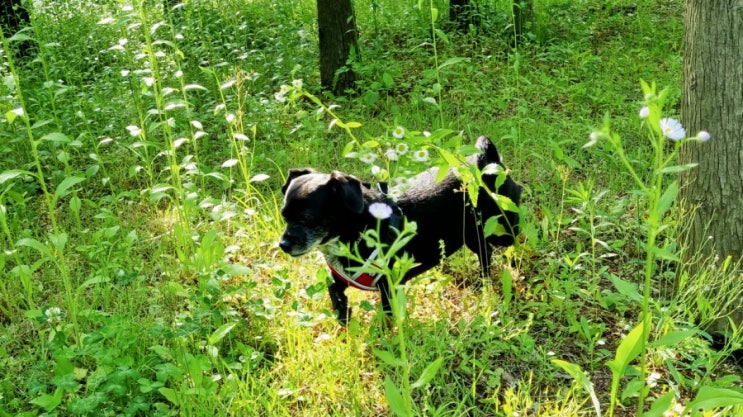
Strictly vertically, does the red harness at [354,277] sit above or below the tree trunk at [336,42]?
below

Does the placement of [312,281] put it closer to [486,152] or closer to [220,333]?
[220,333]

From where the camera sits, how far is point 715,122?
304 centimetres

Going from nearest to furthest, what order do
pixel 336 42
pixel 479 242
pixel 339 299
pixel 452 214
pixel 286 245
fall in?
pixel 286 245 < pixel 339 299 < pixel 452 214 < pixel 479 242 < pixel 336 42

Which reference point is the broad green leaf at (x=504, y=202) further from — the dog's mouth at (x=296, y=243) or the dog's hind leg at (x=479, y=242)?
the dog's mouth at (x=296, y=243)

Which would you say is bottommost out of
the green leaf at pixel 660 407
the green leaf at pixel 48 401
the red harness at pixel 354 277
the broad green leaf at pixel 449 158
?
the green leaf at pixel 48 401

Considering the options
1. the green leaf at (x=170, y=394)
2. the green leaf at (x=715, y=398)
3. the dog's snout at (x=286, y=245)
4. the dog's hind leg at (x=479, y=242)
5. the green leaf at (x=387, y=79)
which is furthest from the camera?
the green leaf at (x=387, y=79)

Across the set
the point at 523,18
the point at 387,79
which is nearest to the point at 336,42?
the point at 387,79

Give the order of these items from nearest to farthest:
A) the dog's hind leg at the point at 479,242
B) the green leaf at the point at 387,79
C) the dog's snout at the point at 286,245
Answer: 1. the dog's snout at the point at 286,245
2. the dog's hind leg at the point at 479,242
3. the green leaf at the point at 387,79

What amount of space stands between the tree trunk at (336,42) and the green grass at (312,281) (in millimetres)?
→ 179

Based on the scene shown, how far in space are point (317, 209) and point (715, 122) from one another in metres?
1.95

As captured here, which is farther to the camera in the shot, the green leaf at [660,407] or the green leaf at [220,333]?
the green leaf at [220,333]

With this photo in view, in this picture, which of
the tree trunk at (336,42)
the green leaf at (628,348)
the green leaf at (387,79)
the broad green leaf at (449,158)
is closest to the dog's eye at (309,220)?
the broad green leaf at (449,158)

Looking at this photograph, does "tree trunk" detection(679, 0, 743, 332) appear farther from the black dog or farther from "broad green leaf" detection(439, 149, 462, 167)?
"broad green leaf" detection(439, 149, 462, 167)

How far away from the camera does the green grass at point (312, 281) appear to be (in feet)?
8.72
